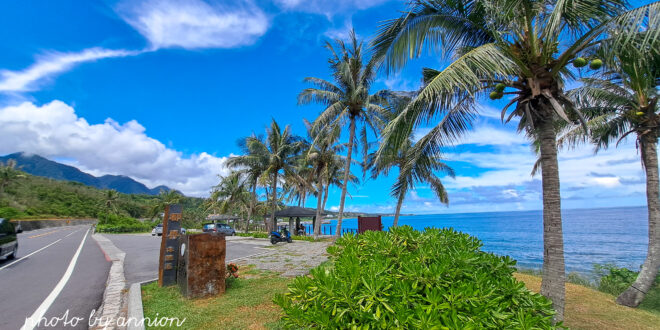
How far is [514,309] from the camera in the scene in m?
2.35

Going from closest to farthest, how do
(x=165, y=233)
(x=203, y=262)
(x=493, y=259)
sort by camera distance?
(x=493, y=259) → (x=203, y=262) → (x=165, y=233)

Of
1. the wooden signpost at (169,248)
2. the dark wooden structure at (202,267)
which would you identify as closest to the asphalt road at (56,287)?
the wooden signpost at (169,248)

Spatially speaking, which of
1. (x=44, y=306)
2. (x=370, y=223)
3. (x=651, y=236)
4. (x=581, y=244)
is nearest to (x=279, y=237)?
(x=370, y=223)

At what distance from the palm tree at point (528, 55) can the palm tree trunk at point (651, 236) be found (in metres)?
4.41

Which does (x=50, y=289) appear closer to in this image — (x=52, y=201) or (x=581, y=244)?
(x=581, y=244)

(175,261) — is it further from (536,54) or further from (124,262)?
Answer: (536,54)

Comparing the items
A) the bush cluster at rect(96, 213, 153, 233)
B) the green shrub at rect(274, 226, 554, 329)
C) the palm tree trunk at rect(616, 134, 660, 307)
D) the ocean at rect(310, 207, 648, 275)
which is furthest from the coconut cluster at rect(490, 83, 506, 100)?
the bush cluster at rect(96, 213, 153, 233)

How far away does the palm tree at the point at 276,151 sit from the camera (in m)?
24.4

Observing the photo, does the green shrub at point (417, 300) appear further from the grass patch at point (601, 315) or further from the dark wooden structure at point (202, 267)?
the grass patch at point (601, 315)

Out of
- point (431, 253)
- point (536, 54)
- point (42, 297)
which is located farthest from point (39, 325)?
point (536, 54)

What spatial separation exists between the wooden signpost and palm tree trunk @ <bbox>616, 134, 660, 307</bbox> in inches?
413

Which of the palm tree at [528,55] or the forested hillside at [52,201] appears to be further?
the forested hillside at [52,201]

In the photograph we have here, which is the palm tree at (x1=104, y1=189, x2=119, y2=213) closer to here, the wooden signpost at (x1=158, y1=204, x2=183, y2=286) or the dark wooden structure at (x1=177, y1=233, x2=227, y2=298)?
the wooden signpost at (x1=158, y1=204, x2=183, y2=286)

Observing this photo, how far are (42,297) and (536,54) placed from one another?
10.1 meters
